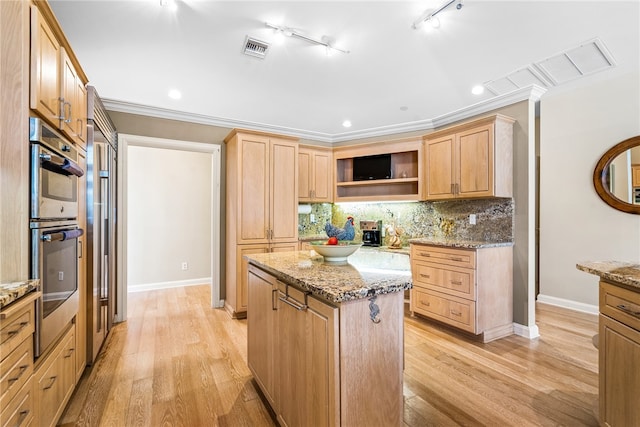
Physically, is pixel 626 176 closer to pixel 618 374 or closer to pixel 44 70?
pixel 618 374

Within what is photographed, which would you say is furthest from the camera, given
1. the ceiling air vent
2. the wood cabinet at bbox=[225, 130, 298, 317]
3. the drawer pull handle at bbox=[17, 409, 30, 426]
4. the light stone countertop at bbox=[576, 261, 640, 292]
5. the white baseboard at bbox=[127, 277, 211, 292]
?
the white baseboard at bbox=[127, 277, 211, 292]

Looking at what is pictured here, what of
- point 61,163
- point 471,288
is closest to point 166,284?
point 61,163

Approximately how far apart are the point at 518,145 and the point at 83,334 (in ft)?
14.2

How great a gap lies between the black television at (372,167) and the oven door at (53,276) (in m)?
3.55

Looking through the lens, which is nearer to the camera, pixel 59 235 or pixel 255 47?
pixel 59 235

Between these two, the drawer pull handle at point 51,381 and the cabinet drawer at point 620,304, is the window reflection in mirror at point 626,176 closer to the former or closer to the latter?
the cabinet drawer at point 620,304

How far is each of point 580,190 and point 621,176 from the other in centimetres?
41

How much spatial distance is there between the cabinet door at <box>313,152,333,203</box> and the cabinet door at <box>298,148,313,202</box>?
0.09 m

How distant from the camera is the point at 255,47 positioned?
8.05ft

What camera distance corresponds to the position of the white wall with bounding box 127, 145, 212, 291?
5.01 meters

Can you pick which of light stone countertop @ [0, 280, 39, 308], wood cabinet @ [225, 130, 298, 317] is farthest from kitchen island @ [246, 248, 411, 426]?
wood cabinet @ [225, 130, 298, 317]

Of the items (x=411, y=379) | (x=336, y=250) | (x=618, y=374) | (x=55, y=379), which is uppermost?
(x=336, y=250)

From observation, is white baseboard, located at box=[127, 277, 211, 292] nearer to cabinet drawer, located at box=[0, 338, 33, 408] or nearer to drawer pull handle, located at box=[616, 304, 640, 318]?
cabinet drawer, located at box=[0, 338, 33, 408]

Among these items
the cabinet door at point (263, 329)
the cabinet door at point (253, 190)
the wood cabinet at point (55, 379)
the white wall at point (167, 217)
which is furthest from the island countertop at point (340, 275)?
the white wall at point (167, 217)
